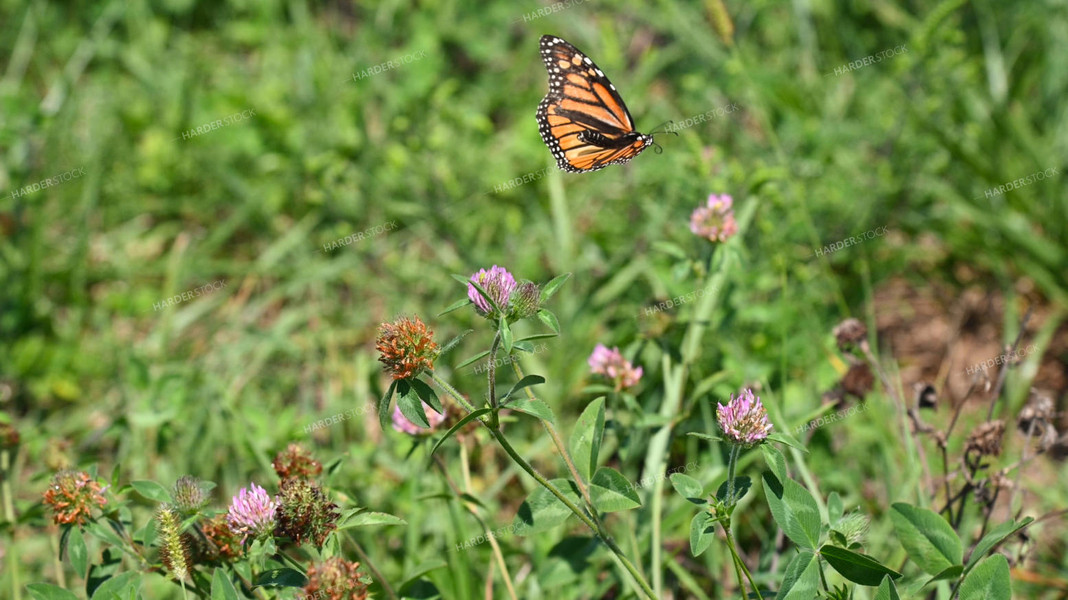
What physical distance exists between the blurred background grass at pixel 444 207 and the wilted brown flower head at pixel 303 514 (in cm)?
89

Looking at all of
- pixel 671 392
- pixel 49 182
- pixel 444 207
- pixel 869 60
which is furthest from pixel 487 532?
pixel 869 60

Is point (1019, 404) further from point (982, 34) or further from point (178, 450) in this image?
point (178, 450)

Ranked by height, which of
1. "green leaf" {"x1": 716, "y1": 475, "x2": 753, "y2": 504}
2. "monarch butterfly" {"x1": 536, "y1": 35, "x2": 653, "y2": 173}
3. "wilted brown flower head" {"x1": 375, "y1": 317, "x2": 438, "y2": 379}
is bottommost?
"green leaf" {"x1": 716, "y1": 475, "x2": 753, "y2": 504}

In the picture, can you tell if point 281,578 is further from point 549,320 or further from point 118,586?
point 549,320

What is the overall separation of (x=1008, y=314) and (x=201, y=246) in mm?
3472

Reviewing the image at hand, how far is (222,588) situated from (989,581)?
1403 mm

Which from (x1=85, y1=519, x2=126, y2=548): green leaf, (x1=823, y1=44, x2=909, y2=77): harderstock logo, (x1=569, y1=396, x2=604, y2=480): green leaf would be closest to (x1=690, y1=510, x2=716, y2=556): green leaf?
(x1=569, y1=396, x2=604, y2=480): green leaf

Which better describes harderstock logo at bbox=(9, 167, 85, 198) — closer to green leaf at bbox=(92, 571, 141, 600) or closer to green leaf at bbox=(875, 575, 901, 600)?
green leaf at bbox=(92, 571, 141, 600)

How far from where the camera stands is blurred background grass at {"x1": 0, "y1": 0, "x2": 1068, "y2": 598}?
309 centimetres

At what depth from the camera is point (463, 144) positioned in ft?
14.0

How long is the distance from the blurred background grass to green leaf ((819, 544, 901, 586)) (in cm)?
92

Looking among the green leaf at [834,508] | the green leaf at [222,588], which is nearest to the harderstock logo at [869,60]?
the green leaf at [834,508]

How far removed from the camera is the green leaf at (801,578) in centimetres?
164

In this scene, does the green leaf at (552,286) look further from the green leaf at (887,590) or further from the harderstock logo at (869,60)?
the harderstock logo at (869,60)
